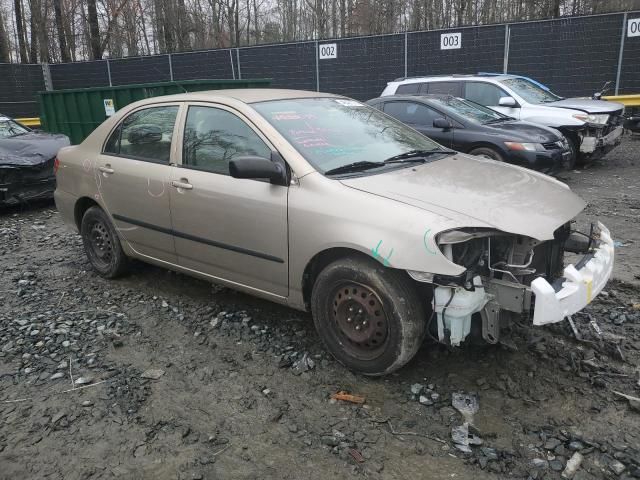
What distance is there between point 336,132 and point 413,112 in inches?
207

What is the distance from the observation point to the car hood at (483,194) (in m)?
2.96

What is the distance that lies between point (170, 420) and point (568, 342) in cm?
260

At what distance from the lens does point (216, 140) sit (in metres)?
4.02

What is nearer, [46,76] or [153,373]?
[153,373]

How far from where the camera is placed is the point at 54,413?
125 inches

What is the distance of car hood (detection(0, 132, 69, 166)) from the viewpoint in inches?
314

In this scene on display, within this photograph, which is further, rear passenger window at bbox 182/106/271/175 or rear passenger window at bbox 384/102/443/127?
rear passenger window at bbox 384/102/443/127

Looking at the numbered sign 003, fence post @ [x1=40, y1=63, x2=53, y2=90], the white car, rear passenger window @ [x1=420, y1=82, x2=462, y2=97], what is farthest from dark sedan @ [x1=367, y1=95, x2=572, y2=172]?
fence post @ [x1=40, y1=63, x2=53, y2=90]

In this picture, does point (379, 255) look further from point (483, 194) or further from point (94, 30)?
point (94, 30)

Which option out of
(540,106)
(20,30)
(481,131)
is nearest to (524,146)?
(481,131)

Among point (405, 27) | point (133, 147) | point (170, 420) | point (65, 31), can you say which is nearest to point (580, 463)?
point (170, 420)

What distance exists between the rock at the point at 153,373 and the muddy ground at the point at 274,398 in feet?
0.04

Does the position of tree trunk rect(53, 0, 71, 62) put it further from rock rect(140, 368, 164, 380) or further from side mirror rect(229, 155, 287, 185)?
rock rect(140, 368, 164, 380)

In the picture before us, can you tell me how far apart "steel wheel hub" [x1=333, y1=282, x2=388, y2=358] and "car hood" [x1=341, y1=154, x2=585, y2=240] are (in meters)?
0.60
